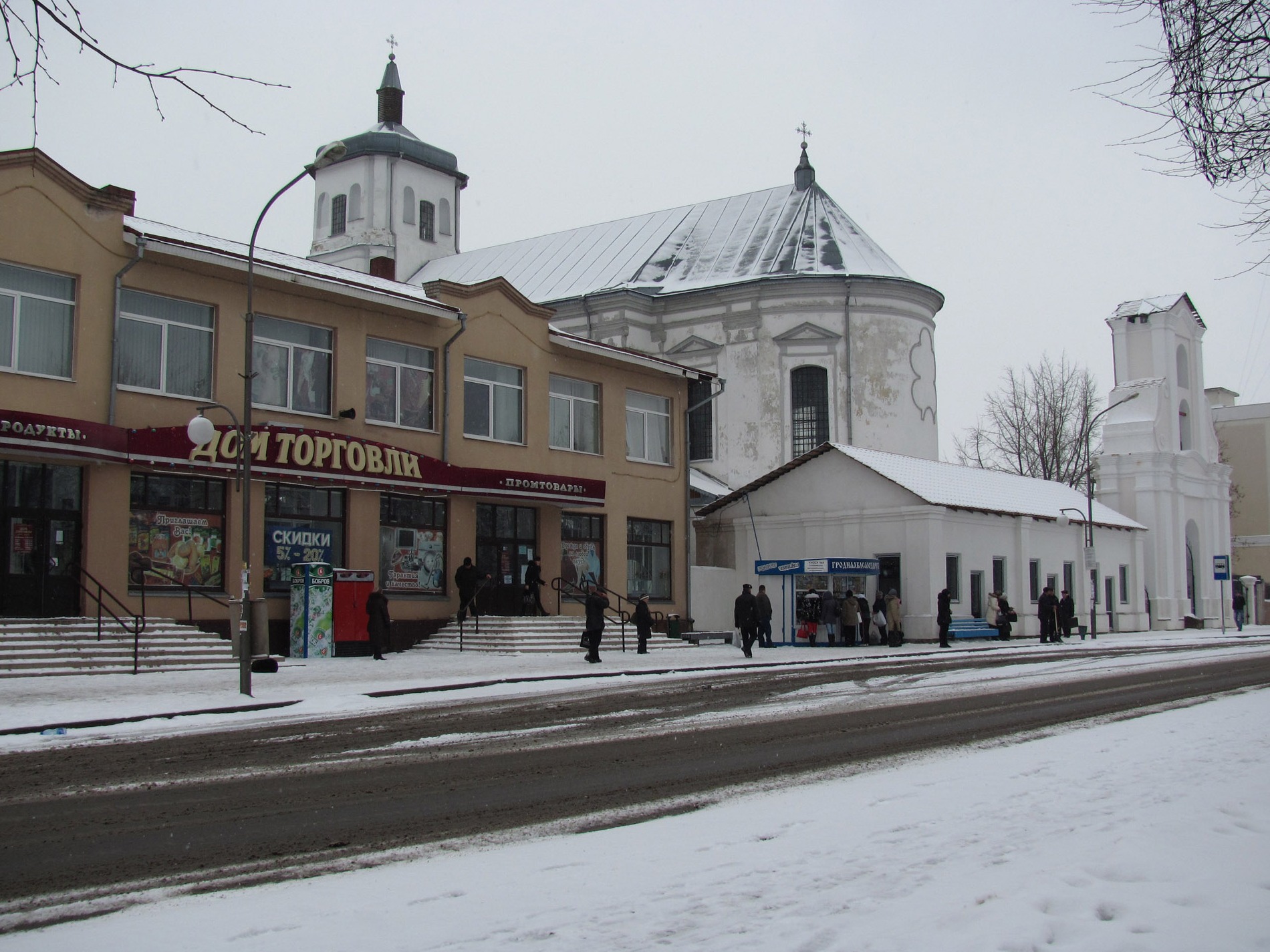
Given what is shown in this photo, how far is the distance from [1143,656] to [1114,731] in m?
16.1

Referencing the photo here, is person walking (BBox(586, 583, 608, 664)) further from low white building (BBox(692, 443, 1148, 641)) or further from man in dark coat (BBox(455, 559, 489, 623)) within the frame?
low white building (BBox(692, 443, 1148, 641))

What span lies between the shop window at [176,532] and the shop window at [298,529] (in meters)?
1.10

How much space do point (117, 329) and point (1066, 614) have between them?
27818 millimetres

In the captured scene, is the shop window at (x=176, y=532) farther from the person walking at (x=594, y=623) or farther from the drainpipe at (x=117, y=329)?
the person walking at (x=594, y=623)

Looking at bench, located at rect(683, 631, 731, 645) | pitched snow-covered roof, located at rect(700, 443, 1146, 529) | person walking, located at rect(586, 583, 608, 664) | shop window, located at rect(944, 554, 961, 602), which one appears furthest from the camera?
pitched snow-covered roof, located at rect(700, 443, 1146, 529)

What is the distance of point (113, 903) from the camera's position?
6.15 m

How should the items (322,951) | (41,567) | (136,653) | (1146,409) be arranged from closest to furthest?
(322,951) < (136,653) < (41,567) < (1146,409)

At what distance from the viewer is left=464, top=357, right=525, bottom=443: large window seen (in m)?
31.0

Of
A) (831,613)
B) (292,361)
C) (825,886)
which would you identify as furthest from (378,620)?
(825,886)

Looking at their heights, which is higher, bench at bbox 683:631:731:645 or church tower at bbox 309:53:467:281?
church tower at bbox 309:53:467:281

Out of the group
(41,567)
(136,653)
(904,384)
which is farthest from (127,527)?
(904,384)

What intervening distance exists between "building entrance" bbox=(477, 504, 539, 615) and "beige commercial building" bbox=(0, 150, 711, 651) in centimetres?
6

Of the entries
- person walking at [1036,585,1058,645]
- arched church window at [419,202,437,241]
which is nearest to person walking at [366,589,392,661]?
person walking at [1036,585,1058,645]

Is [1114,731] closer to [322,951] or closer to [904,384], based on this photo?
[322,951]
